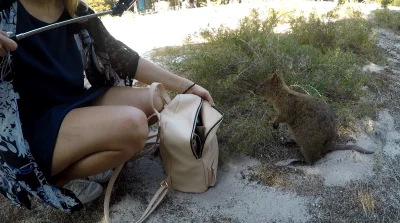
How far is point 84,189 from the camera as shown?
226 centimetres

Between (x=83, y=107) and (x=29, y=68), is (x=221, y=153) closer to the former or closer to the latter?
(x=83, y=107)

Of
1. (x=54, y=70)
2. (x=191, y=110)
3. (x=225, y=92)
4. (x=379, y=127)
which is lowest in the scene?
(x=379, y=127)

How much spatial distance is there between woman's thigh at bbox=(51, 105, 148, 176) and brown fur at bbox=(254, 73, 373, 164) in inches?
49.3

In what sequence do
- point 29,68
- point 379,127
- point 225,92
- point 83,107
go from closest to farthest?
point 29,68 → point 83,107 → point 379,127 → point 225,92

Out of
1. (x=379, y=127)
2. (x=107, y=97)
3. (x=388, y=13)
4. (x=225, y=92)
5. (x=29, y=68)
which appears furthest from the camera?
(x=388, y=13)

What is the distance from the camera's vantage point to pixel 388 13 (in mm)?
6043

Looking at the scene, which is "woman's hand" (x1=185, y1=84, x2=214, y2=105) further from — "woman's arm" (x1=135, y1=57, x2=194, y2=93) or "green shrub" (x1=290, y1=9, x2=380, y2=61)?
"green shrub" (x1=290, y1=9, x2=380, y2=61)

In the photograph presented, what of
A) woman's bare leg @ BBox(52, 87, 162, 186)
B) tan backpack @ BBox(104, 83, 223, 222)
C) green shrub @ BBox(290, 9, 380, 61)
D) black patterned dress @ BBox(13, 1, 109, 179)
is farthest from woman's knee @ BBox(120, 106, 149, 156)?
green shrub @ BBox(290, 9, 380, 61)

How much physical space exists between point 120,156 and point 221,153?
86cm

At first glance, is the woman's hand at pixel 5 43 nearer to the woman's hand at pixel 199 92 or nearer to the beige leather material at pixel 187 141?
the beige leather material at pixel 187 141

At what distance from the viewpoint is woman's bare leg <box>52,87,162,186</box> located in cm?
187

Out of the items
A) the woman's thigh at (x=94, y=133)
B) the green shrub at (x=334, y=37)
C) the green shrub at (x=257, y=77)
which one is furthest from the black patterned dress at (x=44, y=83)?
the green shrub at (x=334, y=37)

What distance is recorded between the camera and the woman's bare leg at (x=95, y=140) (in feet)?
6.14

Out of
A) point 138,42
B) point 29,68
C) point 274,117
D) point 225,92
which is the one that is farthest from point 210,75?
point 138,42
